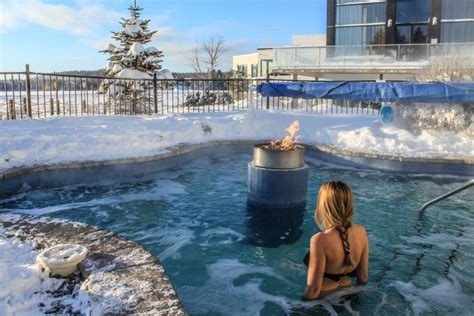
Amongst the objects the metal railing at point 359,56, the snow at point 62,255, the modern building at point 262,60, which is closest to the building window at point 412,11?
the metal railing at point 359,56

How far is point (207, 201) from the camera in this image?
6.93m

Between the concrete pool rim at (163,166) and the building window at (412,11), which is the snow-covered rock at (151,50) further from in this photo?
the building window at (412,11)

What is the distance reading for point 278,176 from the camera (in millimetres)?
6031

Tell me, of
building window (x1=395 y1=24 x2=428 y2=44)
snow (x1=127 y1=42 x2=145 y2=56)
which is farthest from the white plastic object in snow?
building window (x1=395 y1=24 x2=428 y2=44)

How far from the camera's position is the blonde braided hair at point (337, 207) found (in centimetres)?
286

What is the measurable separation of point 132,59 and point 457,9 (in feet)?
68.3

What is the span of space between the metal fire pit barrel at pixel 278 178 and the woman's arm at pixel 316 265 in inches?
118

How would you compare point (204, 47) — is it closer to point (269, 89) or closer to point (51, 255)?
point (269, 89)

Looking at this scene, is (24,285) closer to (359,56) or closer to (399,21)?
(359,56)

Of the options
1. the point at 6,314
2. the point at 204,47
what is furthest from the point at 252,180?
the point at 204,47

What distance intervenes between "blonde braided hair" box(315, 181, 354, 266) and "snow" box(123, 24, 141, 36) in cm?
1687

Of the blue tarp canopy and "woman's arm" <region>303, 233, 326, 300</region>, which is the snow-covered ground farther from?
"woman's arm" <region>303, 233, 326, 300</region>

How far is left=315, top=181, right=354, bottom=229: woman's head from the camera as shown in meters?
2.86

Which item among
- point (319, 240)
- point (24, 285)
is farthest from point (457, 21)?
point (24, 285)
